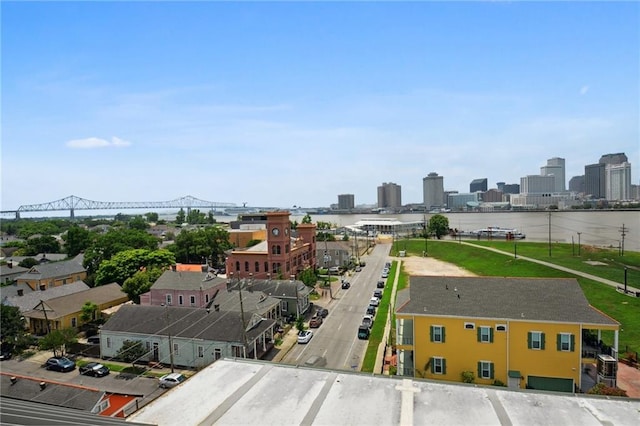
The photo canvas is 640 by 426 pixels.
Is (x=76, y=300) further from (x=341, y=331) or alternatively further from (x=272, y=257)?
(x=341, y=331)

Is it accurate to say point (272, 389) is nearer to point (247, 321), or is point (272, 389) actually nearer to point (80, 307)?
point (247, 321)

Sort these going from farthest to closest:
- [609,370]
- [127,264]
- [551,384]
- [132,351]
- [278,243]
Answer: [278,243]
[127,264]
[132,351]
[551,384]
[609,370]

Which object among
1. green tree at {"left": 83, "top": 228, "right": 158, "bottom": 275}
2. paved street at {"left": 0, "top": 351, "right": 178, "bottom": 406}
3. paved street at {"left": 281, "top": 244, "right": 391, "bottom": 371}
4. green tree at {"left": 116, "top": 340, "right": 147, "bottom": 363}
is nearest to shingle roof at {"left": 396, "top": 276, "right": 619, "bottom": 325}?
paved street at {"left": 281, "top": 244, "right": 391, "bottom": 371}

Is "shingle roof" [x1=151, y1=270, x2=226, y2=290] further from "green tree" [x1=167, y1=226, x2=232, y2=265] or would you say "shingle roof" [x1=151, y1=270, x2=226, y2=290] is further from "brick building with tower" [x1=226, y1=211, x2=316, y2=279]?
"green tree" [x1=167, y1=226, x2=232, y2=265]

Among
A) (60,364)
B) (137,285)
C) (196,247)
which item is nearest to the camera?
(60,364)

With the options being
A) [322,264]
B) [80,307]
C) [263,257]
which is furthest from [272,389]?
[322,264]

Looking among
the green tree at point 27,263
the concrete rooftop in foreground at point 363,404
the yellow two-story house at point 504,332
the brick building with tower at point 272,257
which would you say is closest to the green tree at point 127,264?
the brick building with tower at point 272,257

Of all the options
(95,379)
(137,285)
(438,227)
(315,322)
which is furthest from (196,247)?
(438,227)
